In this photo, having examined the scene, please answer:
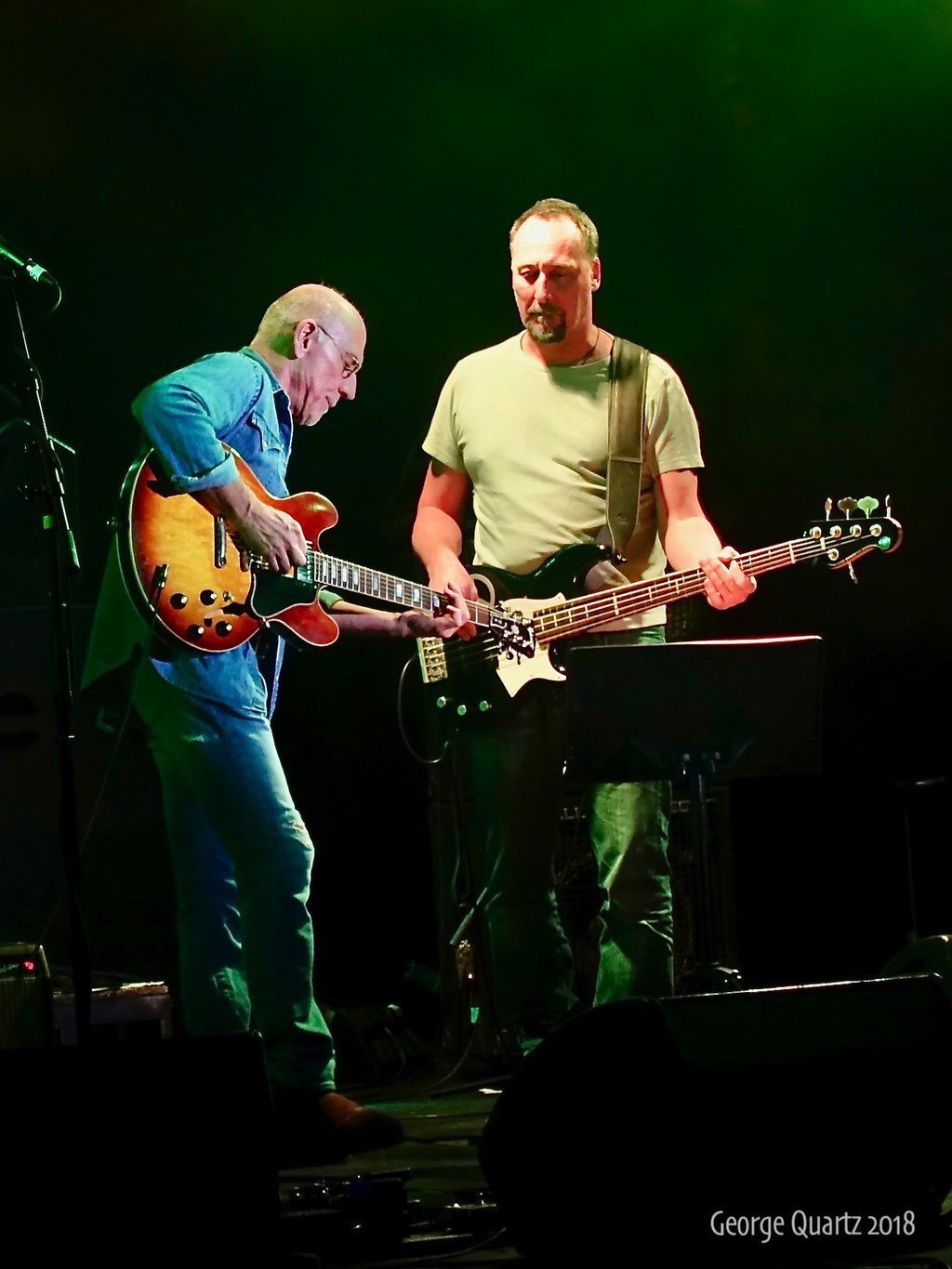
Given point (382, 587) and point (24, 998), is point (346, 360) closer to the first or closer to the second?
point (382, 587)

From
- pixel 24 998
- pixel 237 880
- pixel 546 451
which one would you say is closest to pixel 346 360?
pixel 546 451

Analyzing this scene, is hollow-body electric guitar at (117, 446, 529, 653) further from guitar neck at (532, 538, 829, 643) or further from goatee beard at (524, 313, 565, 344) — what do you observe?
goatee beard at (524, 313, 565, 344)

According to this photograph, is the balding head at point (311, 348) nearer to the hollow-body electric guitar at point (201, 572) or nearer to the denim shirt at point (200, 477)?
the denim shirt at point (200, 477)

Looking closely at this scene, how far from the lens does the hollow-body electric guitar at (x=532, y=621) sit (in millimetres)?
3943

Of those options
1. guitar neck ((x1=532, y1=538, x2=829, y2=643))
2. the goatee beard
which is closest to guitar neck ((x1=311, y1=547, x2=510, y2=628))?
guitar neck ((x1=532, y1=538, x2=829, y2=643))

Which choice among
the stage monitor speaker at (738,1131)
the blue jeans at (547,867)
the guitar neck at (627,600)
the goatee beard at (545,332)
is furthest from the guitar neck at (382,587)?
the stage monitor speaker at (738,1131)

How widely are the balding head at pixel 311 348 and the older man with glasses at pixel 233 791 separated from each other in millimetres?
244

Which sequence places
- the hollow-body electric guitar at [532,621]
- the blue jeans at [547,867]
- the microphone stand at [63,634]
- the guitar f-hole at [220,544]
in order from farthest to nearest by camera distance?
1. the hollow-body electric guitar at [532,621]
2. the blue jeans at [547,867]
3. the guitar f-hole at [220,544]
4. the microphone stand at [63,634]

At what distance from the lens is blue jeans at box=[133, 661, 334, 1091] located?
Answer: 332 centimetres

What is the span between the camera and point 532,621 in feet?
13.0

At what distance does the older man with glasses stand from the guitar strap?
3.05 ft

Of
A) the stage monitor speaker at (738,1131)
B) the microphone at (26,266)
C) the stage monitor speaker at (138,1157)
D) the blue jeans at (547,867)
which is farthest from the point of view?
the blue jeans at (547,867)

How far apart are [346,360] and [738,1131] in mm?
2547

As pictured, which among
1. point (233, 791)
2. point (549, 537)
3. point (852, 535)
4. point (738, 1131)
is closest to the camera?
point (738, 1131)
